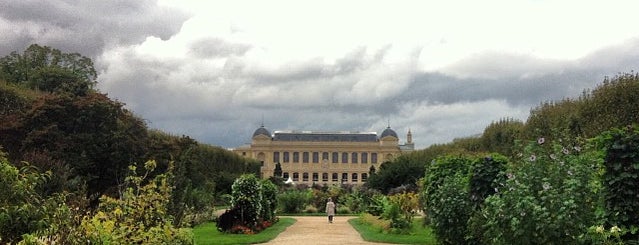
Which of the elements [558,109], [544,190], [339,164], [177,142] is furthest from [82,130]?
[339,164]

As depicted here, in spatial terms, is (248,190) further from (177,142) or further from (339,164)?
(339,164)

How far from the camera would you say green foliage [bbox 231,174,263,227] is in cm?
2209

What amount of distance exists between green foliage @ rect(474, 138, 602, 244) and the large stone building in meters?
107

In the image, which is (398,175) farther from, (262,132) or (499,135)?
(262,132)

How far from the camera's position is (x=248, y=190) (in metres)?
22.5

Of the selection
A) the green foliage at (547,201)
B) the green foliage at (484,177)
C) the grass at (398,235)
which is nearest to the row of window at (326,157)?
the grass at (398,235)

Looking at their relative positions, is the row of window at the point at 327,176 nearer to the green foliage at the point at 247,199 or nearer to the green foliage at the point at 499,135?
the green foliage at the point at 499,135

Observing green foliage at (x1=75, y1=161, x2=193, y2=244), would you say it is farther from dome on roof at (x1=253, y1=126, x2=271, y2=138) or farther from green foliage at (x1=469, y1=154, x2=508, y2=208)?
dome on roof at (x1=253, y1=126, x2=271, y2=138)

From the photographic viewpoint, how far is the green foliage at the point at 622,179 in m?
7.71

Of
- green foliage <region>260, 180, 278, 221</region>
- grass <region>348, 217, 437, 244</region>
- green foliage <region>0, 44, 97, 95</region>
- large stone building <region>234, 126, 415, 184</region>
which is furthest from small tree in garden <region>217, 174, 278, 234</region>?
large stone building <region>234, 126, 415, 184</region>

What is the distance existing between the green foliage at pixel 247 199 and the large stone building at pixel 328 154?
93.9m

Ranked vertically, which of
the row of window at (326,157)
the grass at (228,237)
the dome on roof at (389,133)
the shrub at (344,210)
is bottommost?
the grass at (228,237)

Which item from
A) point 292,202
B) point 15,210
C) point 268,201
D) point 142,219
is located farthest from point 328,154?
point 15,210

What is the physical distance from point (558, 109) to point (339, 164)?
295 feet
